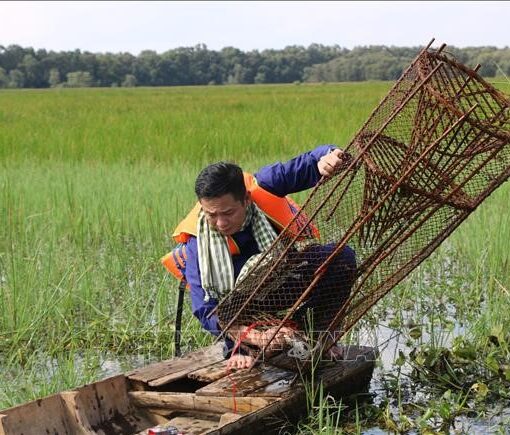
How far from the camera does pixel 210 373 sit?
11.3ft

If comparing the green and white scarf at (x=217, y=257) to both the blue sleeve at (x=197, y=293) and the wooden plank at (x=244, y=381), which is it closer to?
the blue sleeve at (x=197, y=293)

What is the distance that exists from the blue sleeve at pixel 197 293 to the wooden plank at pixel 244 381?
21cm

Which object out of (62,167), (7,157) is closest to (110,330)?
(62,167)

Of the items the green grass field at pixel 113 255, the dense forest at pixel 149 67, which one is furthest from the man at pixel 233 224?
the dense forest at pixel 149 67

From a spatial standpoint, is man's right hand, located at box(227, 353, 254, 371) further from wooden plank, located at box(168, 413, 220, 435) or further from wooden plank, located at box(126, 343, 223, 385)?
wooden plank, located at box(168, 413, 220, 435)

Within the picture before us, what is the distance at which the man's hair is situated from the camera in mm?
3268

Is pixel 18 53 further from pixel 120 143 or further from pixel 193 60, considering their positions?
pixel 120 143

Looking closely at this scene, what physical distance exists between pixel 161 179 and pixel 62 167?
1.80 m

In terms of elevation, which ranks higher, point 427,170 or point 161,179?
point 427,170

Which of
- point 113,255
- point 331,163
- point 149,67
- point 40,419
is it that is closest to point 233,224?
point 331,163

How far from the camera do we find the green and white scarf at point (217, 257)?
3.43m

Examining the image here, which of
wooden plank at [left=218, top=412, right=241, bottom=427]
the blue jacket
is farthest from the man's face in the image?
wooden plank at [left=218, top=412, right=241, bottom=427]

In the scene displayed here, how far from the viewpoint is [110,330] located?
172 inches

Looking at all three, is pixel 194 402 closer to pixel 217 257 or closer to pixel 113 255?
pixel 217 257
